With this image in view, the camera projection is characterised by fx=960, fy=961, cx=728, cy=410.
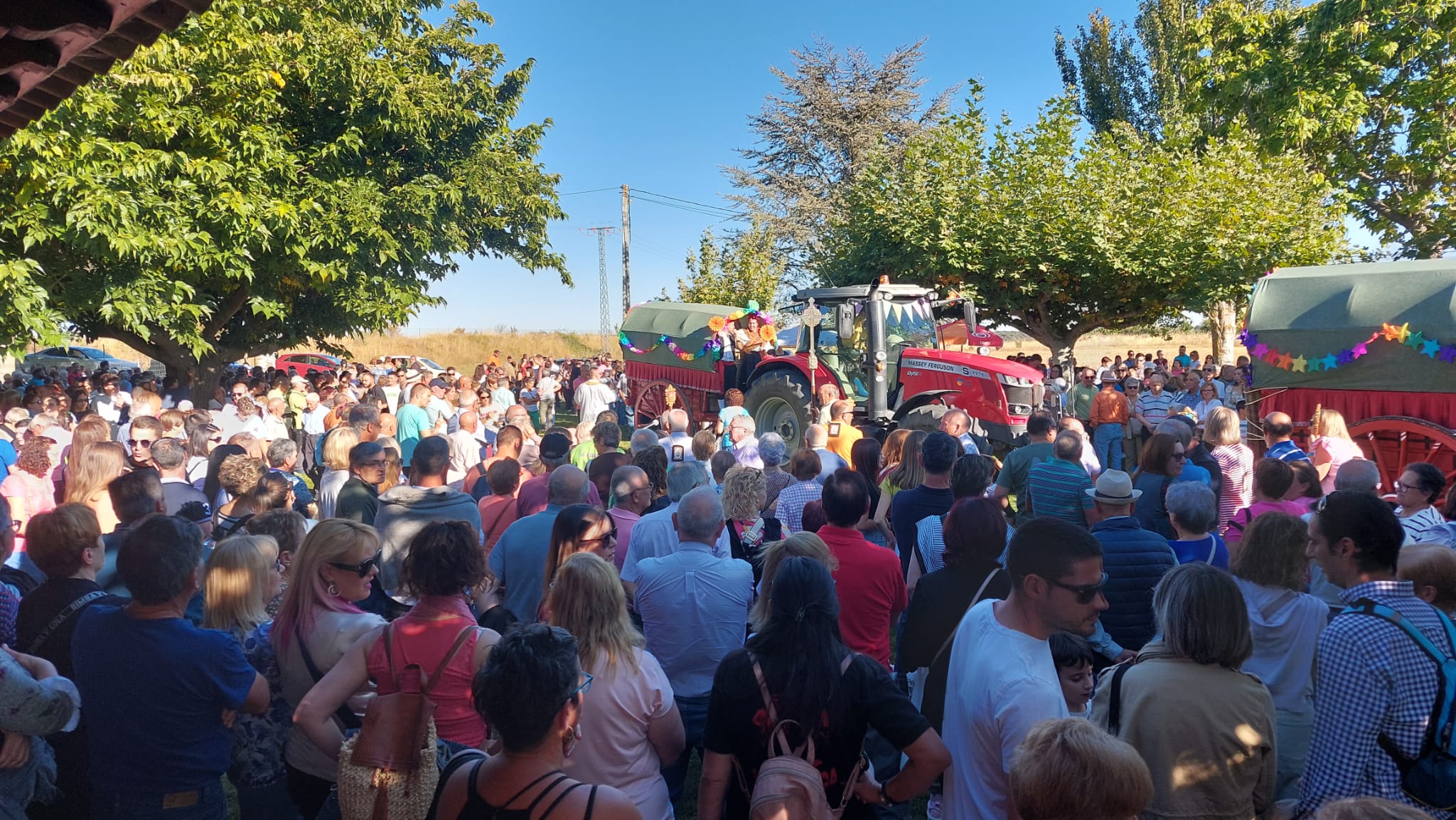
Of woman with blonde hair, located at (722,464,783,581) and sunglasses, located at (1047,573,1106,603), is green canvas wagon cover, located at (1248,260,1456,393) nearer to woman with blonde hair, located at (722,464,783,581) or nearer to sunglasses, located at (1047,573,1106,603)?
woman with blonde hair, located at (722,464,783,581)

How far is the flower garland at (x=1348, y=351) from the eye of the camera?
28.0ft

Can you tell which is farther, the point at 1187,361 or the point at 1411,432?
the point at 1187,361

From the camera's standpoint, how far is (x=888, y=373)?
12.9m

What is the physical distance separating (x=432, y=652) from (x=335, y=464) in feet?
12.5

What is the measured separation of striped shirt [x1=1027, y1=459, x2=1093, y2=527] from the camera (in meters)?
5.81

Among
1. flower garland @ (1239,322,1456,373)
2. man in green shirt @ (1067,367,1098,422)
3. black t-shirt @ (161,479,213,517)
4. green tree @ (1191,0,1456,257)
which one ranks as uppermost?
green tree @ (1191,0,1456,257)

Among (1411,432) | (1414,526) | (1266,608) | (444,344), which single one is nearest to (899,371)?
(1411,432)

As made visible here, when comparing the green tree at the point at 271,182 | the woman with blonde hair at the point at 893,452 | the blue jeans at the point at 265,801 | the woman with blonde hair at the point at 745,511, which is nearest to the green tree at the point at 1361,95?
the green tree at the point at 271,182

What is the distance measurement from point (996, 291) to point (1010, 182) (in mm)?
2464

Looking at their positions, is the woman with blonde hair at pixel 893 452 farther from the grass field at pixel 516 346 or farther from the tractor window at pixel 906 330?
the grass field at pixel 516 346

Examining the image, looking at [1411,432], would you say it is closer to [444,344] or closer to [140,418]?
[140,418]

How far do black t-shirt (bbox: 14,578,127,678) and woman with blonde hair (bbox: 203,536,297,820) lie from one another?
0.30 meters

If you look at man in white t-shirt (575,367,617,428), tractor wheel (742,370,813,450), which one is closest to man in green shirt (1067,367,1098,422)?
tractor wheel (742,370,813,450)

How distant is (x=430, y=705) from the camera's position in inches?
106
